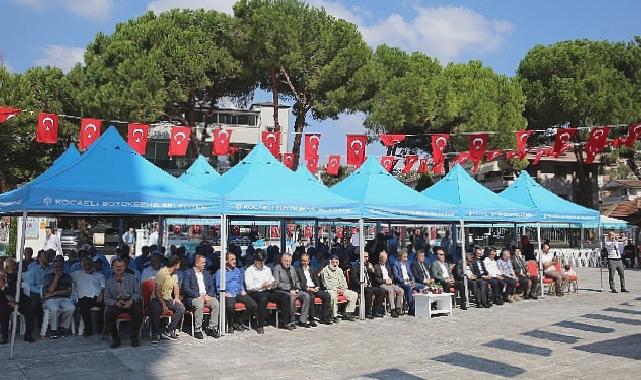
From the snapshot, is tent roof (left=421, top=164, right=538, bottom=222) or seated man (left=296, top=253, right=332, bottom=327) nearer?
seated man (left=296, top=253, right=332, bottom=327)

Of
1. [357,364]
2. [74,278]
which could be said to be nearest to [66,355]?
[74,278]

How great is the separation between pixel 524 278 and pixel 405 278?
3683mm

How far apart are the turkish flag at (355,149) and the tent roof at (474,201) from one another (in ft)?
16.1

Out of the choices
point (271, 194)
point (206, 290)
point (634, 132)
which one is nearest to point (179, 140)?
point (271, 194)

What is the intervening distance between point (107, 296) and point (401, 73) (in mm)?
24979

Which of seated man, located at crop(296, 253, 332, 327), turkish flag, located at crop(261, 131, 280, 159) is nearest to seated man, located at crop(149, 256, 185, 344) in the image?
seated man, located at crop(296, 253, 332, 327)

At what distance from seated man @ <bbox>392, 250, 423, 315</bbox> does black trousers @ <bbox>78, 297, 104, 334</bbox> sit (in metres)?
5.54

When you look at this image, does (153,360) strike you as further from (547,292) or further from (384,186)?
(547,292)

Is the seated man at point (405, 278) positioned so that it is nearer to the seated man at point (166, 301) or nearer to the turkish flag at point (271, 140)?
the seated man at point (166, 301)

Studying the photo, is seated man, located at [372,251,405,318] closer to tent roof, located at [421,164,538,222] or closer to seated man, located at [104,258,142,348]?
tent roof, located at [421,164,538,222]

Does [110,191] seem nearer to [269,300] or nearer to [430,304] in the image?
[269,300]

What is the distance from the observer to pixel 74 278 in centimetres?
898

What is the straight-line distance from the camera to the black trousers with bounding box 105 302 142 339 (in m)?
8.08

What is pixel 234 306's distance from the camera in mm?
9305
